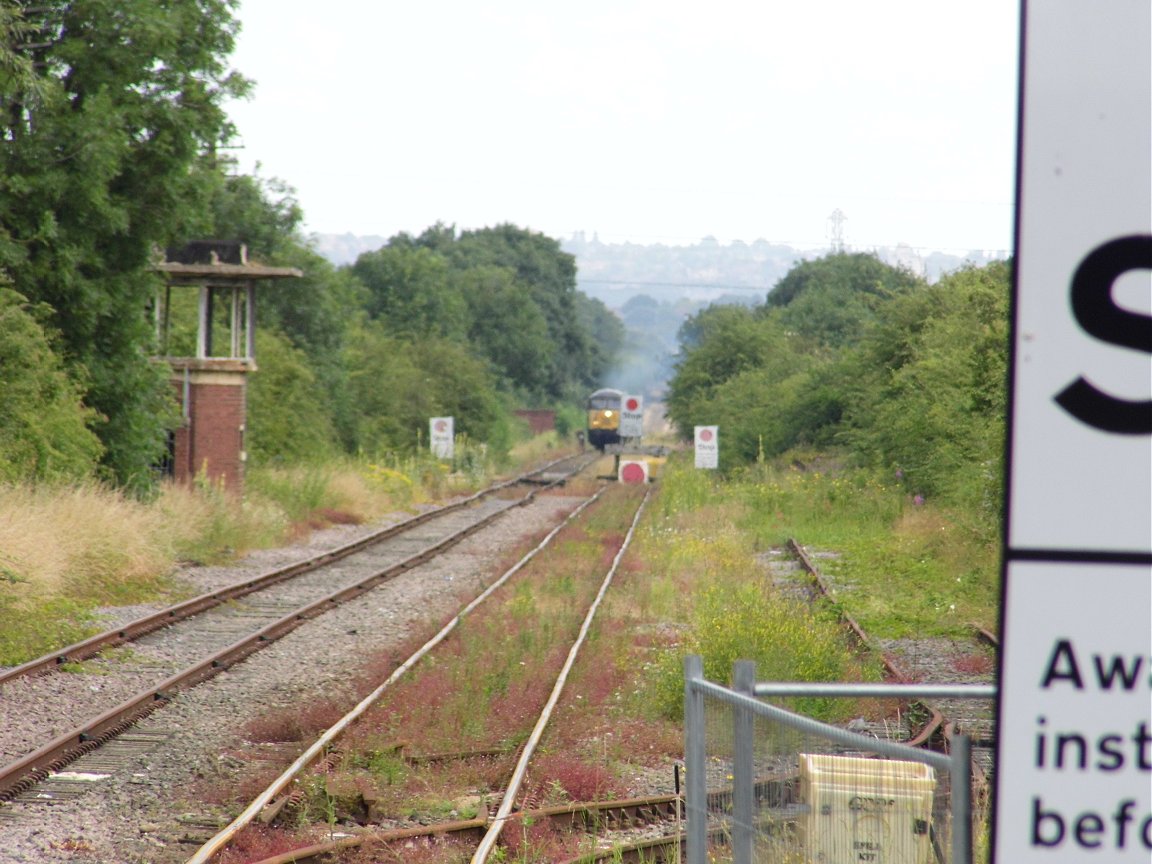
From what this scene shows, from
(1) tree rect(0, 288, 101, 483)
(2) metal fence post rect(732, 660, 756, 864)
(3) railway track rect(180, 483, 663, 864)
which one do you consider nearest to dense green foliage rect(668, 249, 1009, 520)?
(3) railway track rect(180, 483, 663, 864)

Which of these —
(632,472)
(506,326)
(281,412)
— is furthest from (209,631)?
(506,326)

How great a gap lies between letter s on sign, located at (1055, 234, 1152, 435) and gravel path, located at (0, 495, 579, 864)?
6342 mm

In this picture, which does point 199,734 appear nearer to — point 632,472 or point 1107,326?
point 1107,326

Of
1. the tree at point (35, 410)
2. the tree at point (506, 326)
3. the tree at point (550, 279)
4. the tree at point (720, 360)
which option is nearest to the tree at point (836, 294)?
the tree at point (720, 360)

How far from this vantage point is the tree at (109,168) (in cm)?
2122

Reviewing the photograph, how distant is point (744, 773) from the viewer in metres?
4.30

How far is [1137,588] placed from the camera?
1.58 m

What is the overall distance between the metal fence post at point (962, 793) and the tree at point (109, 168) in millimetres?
20150

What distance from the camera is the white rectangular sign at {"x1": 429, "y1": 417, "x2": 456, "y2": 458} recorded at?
43.8m

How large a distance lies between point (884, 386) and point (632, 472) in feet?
44.4

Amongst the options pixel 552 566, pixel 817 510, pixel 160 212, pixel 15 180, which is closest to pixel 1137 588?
pixel 552 566

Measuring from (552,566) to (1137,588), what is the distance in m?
19.5

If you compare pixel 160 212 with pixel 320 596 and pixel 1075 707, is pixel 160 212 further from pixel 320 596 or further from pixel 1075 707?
pixel 1075 707

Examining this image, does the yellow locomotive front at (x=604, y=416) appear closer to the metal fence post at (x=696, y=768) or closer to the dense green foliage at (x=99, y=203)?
the dense green foliage at (x=99, y=203)
